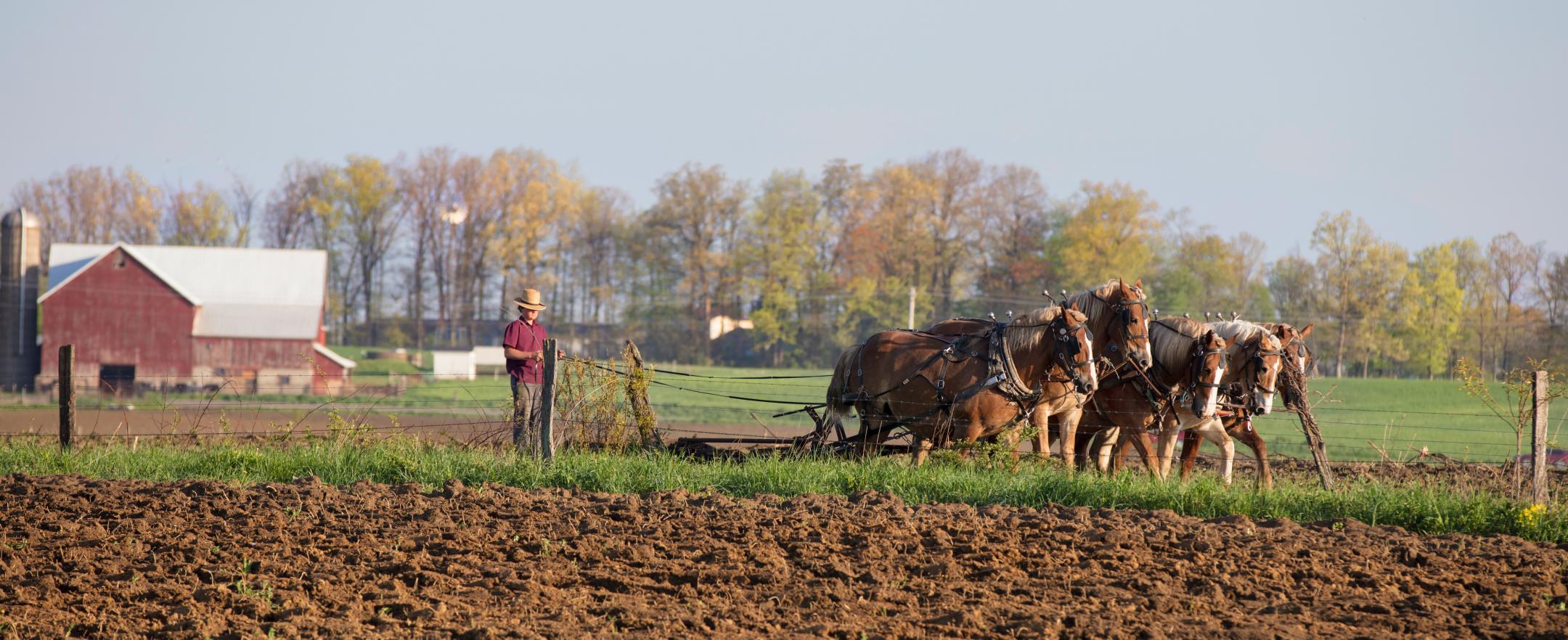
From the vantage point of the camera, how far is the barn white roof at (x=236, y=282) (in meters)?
39.6

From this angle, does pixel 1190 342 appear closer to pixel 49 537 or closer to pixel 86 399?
pixel 49 537

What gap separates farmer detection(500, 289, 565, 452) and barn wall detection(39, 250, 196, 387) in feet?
108

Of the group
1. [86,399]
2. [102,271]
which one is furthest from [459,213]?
[86,399]

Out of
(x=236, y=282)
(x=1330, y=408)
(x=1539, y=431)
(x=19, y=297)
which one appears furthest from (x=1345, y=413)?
(x=19, y=297)

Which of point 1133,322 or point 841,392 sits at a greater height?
point 1133,322

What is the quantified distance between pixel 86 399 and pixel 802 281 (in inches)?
995

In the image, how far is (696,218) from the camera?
49.8 m

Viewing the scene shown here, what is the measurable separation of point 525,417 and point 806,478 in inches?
115

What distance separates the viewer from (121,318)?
38.8 metres

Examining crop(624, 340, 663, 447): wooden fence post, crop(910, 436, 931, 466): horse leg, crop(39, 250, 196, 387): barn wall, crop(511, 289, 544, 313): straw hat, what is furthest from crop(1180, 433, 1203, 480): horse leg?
crop(39, 250, 196, 387): barn wall

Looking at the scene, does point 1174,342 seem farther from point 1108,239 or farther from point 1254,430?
point 1108,239

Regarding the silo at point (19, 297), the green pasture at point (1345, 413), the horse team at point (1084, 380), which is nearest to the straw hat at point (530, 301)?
the horse team at point (1084, 380)

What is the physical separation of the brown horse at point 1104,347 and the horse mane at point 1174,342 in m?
0.15

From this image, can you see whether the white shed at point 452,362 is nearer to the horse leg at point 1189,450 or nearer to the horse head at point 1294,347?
the horse leg at point 1189,450
